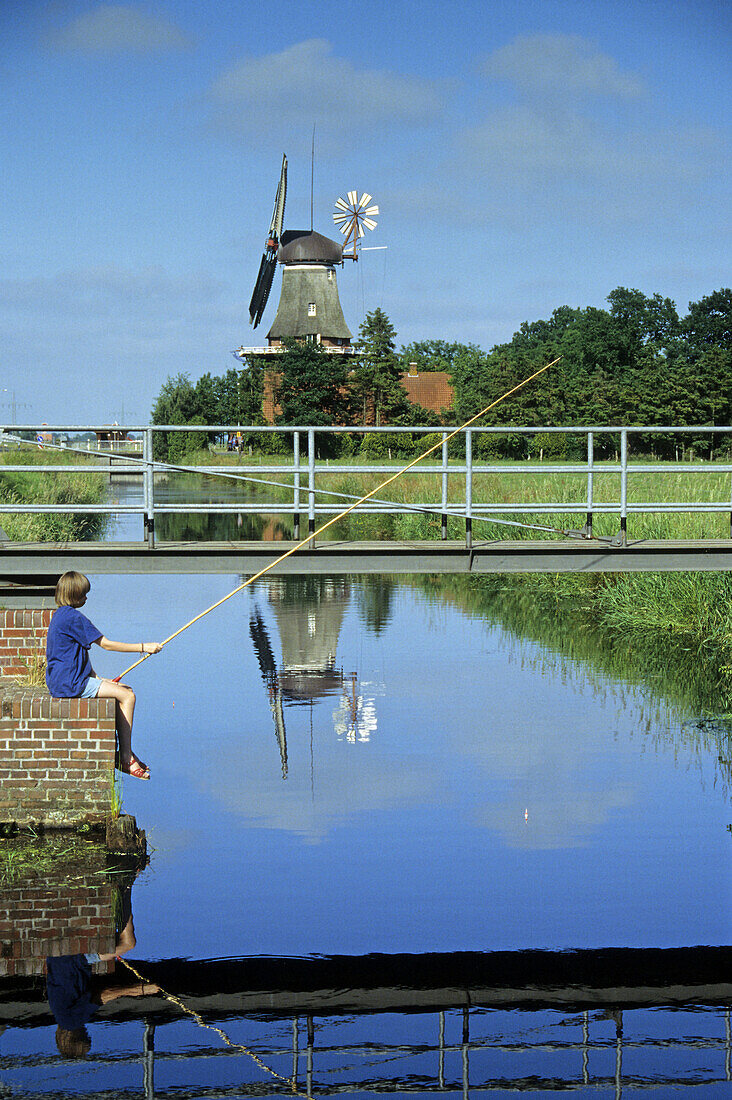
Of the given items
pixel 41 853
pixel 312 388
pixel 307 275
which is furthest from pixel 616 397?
pixel 41 853

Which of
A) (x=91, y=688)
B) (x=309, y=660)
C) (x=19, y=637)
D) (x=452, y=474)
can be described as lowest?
(x=309, y=660)

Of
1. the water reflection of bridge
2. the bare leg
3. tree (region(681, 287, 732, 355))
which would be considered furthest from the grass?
tree (region(681, 287, 732, 355))

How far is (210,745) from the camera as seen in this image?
12.7 metres

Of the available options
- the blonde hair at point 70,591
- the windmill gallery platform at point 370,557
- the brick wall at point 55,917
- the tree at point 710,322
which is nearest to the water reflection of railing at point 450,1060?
the brick wall at point 55,917

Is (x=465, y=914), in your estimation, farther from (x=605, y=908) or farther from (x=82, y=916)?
(x=82, y=916)

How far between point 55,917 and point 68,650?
2054mm

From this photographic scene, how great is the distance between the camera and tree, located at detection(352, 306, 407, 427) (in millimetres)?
67750

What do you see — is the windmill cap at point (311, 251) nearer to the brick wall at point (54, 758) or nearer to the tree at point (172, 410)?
the tree at point (172, 410)

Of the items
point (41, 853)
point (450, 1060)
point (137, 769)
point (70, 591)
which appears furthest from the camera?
point (137, 769)

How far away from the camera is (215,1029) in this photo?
6.52 m

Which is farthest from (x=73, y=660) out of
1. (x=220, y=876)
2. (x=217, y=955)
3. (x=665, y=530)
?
(x=665, y=530)

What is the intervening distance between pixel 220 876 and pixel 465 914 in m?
1.82

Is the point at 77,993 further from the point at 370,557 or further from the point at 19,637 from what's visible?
the point at 370,557

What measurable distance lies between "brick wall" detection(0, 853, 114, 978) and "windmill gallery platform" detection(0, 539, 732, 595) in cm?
428
